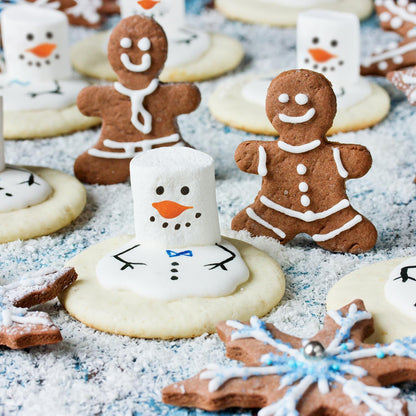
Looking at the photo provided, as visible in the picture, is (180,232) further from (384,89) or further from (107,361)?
(384,89)

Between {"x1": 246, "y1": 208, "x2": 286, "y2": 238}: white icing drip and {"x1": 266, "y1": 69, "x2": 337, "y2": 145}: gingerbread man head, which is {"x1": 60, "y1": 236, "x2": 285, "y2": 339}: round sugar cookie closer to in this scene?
{"x1": 246, "y1": 208, "x2": 286, "y2": 238}: white icing drip

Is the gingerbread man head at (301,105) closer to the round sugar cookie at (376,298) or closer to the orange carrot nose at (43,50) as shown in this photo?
the round sugar cookie at (376,298)

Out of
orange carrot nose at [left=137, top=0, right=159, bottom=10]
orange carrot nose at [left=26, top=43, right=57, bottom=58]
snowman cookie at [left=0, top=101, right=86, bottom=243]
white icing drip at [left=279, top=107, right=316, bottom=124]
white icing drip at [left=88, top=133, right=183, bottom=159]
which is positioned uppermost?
orange carrot nose at [left=137, top=0, right=159, bottom=10]

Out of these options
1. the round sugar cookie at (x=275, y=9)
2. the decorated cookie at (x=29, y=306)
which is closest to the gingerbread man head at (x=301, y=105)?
the decorated cookie at (x=29, y=306)

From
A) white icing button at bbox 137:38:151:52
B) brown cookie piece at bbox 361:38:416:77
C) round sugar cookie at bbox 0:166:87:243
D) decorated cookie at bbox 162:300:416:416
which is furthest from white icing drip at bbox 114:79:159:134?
brown cookie piece at bbox 361:38:416:77

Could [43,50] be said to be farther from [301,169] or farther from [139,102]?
[301,169]

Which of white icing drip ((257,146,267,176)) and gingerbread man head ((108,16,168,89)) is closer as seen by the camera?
white icing drip ((257,146,267,176))
